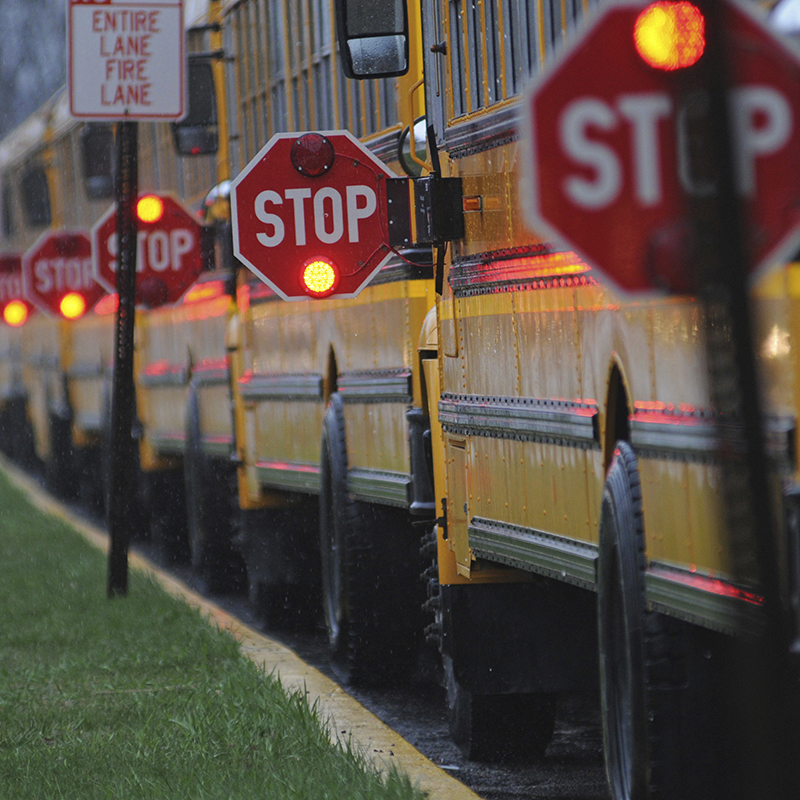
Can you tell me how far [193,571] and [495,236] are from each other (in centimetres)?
729

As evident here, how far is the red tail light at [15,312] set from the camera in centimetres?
1992

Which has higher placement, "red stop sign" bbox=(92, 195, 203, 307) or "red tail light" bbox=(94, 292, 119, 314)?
"red stop sign" bbox=(92, 195, 203, 307)

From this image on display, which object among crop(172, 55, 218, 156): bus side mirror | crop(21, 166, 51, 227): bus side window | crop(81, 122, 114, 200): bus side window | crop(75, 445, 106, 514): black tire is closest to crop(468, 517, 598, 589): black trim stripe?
crop(172, 55, 218, 156): bus side mirror

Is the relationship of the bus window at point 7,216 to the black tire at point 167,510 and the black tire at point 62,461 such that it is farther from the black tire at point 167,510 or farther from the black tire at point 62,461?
the black tire at point 167,510

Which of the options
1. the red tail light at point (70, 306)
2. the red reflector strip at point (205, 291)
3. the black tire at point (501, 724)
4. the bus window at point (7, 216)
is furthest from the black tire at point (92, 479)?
the black tire at point (501, 724)

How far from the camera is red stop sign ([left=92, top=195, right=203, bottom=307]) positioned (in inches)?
449

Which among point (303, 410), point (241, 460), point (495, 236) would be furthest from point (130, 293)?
point (495, 236)

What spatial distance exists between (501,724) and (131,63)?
14.8 ft

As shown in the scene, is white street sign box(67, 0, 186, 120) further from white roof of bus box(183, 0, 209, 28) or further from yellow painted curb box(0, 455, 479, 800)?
yellow painted curb box(0, 455, 479, 800)

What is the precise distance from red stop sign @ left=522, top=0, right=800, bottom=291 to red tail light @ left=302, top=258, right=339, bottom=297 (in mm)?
3834

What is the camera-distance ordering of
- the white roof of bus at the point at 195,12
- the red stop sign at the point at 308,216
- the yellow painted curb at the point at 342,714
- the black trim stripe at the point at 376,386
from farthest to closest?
the white roof of bus at the point at 195,12 < the black trim stripe at the point at 376,386 < the red stop sign at the point at 308,216 < the yellow painted curb at the point at 342,714

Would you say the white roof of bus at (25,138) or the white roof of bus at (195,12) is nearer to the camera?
the white roof of bus at (195,12)

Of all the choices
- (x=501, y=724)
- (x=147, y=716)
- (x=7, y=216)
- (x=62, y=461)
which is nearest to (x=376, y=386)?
(x=147, y=716)

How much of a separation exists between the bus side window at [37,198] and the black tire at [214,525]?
9.21 m
